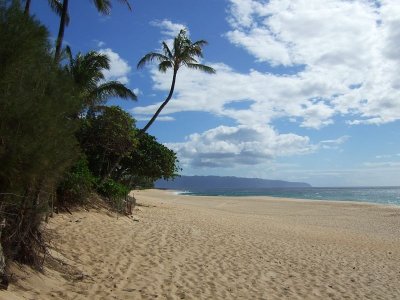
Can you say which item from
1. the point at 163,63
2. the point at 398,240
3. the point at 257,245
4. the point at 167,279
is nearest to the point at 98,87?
the point at 163,63

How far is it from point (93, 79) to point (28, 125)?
38.4 ft

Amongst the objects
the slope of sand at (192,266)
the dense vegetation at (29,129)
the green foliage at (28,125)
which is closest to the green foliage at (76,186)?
the slope of sand at (192,266)

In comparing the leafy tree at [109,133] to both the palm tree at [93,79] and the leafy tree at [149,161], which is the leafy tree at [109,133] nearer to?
the palm tree at [93,79]

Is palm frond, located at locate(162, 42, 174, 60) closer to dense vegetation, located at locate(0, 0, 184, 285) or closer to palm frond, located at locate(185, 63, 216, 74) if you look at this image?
palm frond, located at locate(185, 63, 216, 74)

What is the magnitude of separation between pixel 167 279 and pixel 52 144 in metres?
3.63

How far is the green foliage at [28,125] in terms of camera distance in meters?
5.42

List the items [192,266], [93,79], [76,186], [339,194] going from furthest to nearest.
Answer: [339,194], [93,79], [76,186], [192,266]

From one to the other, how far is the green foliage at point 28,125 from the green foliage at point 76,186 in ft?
19.7

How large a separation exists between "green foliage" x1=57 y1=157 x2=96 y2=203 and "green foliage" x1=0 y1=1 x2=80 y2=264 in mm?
6018

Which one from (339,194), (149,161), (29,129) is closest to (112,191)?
(149,161)

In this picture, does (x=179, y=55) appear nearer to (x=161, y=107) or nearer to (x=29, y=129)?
(x=161, y=107)

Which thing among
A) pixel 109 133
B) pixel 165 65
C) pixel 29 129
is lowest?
pixel 29 129

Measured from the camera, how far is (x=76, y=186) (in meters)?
13.5

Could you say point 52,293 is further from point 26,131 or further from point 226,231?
point 226,231
